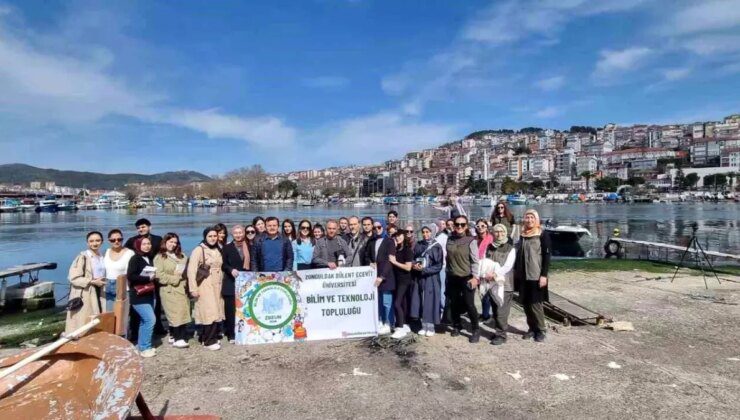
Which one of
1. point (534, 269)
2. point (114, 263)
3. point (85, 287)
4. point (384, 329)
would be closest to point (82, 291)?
point (85, 287)

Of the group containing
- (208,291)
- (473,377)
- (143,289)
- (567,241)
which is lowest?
(567,241)

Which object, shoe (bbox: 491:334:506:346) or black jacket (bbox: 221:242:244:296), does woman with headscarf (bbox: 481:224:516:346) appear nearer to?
shoe (bbox: 491:334:506:346)

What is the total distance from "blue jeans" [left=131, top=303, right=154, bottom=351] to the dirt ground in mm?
249

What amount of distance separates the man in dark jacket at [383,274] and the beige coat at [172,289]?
271 cm

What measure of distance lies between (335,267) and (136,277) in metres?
2.68

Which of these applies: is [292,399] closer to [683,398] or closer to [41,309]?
[683,398]

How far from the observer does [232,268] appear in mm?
6395

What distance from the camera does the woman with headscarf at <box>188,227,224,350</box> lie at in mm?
6191

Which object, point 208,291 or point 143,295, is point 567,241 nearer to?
point 208,291

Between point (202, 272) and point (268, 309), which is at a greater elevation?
point (202, 272)

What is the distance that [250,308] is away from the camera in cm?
644

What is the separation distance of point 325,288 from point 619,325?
4596 millimetres

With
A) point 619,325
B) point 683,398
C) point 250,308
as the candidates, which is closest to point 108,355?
point 250,308

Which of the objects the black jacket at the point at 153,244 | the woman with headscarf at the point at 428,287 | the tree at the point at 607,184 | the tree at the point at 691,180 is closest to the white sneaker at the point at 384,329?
the woman with headscarf at the point at 428,287
